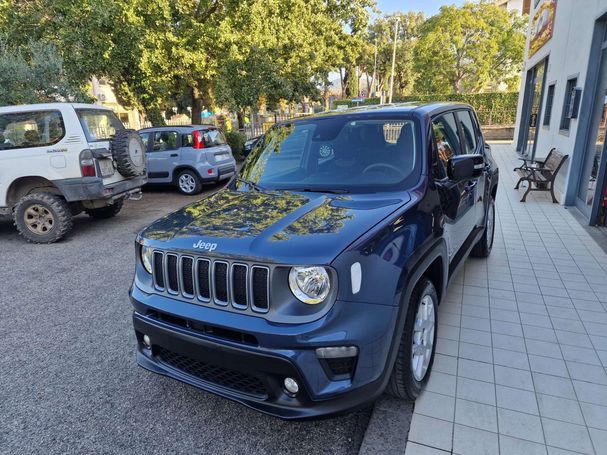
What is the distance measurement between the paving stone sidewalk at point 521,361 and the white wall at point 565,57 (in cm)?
365

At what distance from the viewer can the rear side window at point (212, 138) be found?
9562mm

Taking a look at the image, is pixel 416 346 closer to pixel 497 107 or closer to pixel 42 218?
pixel 42 218

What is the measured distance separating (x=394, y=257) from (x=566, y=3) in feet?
32.3

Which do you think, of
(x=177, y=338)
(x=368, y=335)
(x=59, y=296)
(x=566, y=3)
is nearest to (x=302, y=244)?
(x=368, y=335)

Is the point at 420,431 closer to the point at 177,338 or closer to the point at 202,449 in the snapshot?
the point at 202,449

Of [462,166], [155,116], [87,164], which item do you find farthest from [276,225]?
[155,116]

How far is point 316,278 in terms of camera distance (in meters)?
1.96

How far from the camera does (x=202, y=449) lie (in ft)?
7.43

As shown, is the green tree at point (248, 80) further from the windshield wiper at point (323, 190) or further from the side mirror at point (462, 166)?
the side mirror at point (462, 166)

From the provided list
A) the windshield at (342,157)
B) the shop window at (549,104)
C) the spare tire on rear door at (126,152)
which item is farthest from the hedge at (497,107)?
the windshield at (342,157)

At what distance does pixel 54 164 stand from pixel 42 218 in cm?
89

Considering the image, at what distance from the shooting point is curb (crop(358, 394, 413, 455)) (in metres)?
2.21

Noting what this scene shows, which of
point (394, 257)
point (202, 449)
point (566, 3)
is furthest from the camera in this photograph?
point (566, 3)

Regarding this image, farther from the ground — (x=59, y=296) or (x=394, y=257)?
(x=394, y=257)
